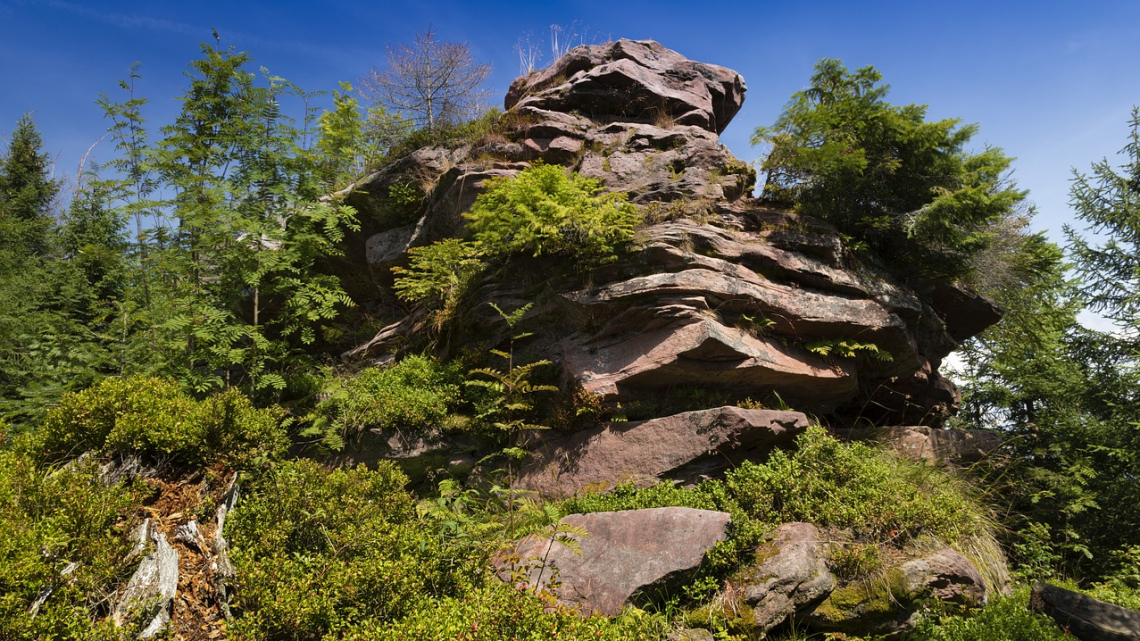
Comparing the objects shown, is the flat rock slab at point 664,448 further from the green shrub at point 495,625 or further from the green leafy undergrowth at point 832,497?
the green shrub at point 495,625

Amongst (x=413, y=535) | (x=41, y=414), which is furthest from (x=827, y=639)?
(x=41, y=414)

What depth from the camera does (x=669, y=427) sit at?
7512 mm

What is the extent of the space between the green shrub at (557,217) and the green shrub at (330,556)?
13.7ft

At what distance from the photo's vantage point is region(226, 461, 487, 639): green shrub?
4.32 metres

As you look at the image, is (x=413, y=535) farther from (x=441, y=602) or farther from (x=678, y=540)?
(x=678, y=540)

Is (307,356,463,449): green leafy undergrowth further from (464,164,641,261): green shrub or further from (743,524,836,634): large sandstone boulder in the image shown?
(743,524,836,634): large sandstone boulder

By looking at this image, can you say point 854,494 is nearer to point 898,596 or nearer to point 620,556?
point 898,596

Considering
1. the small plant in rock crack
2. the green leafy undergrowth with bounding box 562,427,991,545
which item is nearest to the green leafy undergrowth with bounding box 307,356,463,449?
the small plant in rock crack

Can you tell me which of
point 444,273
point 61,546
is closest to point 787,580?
point 61,546

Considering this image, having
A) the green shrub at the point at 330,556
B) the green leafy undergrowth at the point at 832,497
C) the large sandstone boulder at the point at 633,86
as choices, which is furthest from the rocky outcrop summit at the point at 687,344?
the green shrub at the point at 330,556

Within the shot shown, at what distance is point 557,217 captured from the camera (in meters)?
8.41

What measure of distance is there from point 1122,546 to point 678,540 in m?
7.42

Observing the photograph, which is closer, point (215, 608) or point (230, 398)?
point (215, 608)

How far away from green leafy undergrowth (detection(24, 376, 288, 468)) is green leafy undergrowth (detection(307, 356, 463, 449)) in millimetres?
2140
